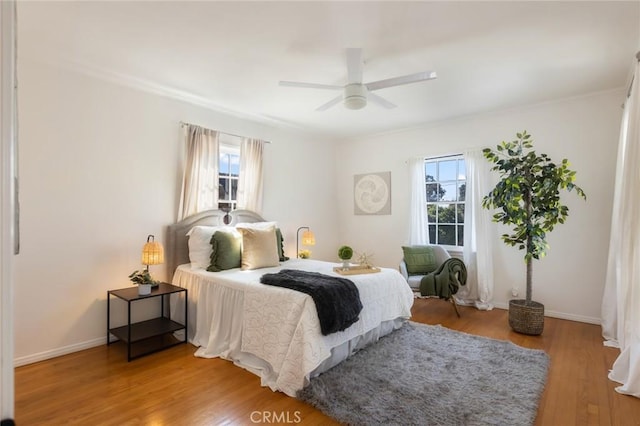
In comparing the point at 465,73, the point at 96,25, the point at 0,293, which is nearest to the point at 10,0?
the point at 0,293

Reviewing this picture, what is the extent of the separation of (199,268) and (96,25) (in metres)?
2.26

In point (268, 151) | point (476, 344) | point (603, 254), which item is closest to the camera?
point (476, 344)

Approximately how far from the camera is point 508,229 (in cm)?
425

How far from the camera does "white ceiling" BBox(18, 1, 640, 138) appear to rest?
217cm

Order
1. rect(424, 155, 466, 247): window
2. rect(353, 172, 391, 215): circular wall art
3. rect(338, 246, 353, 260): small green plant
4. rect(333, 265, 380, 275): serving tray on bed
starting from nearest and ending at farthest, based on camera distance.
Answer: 1. rect(333, 265, 380, 275): serving tray on bed
2. rect(338, 246, 353, 260): small green plant
3. rect(424, 155, 466, 247): window
4. rect(353, 172, 391, 215): circular wall art

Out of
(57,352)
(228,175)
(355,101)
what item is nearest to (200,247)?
(228,175)

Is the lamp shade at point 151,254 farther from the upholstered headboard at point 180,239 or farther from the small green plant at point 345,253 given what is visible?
the small green plant at point 345,253

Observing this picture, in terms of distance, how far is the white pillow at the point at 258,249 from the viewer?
3.47 metres

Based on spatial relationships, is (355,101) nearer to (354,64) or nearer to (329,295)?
(354,64)

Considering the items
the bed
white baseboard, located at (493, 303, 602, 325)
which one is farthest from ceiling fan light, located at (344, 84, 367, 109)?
white baseboard, located at (493, 303, 602, 325)

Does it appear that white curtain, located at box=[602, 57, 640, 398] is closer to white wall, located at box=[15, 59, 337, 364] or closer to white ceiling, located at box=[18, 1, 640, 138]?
white ceiling, located at box=[18, 1, 640, 138]

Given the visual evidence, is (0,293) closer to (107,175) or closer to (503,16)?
(503,16)

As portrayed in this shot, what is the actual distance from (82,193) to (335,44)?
266cm

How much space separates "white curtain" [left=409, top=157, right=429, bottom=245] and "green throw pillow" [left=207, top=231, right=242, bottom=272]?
273 cm
